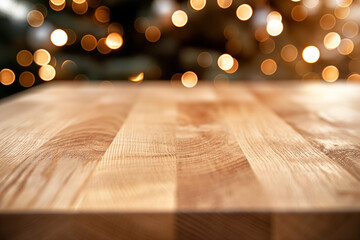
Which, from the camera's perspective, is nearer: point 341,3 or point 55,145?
point 55,145

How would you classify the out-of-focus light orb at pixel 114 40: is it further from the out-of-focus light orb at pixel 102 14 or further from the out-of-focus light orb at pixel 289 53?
the out-of-focus light orb at pixel 289 53

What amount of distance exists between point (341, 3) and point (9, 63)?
141cm

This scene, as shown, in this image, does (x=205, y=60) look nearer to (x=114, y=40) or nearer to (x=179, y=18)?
(x=179, y=18)

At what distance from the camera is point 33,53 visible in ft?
4.90

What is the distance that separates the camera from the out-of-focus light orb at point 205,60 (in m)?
1.52

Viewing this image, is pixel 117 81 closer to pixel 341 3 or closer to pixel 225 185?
pixel 341 3

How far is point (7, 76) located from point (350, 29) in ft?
4.83

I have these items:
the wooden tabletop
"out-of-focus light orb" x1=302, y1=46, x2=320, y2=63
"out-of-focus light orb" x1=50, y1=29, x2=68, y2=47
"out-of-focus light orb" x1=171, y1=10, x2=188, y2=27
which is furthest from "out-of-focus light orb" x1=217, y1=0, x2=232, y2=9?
the wooden tabletop

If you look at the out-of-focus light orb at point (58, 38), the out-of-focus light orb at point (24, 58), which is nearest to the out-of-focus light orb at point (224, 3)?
the out-of-focus light orb at point (58, 38)

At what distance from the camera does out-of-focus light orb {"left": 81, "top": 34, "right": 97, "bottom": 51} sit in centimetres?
Answer: 148

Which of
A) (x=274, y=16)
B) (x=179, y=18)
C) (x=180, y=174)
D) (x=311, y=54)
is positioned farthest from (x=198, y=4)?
(x=180, y=174)

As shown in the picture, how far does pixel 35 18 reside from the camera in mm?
1451

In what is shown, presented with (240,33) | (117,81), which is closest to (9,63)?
(117,81)

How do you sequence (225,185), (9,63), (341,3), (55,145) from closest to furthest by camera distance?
1. (225,185)
2. (55,145)
3. (9,63)
4. (341,3)
